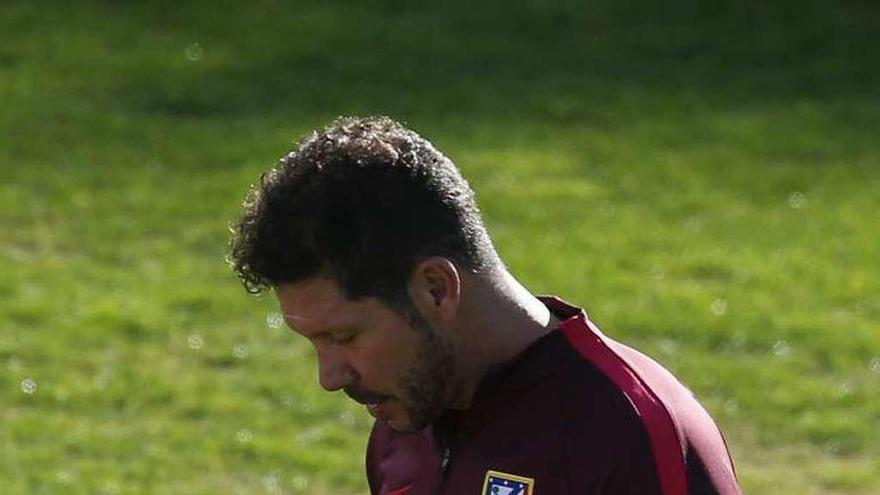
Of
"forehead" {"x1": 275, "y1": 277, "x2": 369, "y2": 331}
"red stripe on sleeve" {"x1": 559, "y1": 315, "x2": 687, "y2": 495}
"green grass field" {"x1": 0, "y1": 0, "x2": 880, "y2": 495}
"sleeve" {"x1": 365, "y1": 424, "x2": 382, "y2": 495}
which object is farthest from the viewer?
"green grass field" {"x1": 0, "y1": 0, "x2": 880, "y2": 495}

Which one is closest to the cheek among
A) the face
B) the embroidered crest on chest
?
the face

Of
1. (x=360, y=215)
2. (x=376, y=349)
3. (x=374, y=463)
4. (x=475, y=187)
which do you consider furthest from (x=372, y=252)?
(x=475, y=187)

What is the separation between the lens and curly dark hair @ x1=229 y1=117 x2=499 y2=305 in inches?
126

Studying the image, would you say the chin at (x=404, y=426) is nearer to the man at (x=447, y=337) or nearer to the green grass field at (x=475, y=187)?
the man at (x=447, y=337)

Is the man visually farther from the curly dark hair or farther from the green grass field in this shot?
the green grass field

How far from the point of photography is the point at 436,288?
10.6 feet

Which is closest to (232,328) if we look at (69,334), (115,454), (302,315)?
(69,334)

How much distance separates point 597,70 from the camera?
13055 millimetres

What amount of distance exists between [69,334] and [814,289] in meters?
3.91

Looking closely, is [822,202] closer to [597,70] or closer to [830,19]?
[597,70]

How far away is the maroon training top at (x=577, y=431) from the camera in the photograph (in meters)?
3.14

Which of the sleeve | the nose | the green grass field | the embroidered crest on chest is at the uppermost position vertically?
the green grass field

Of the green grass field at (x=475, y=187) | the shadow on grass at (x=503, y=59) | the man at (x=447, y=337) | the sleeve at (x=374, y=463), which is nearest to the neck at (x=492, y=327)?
the man at (x=447, y=337)

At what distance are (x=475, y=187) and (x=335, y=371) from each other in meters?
7.72
